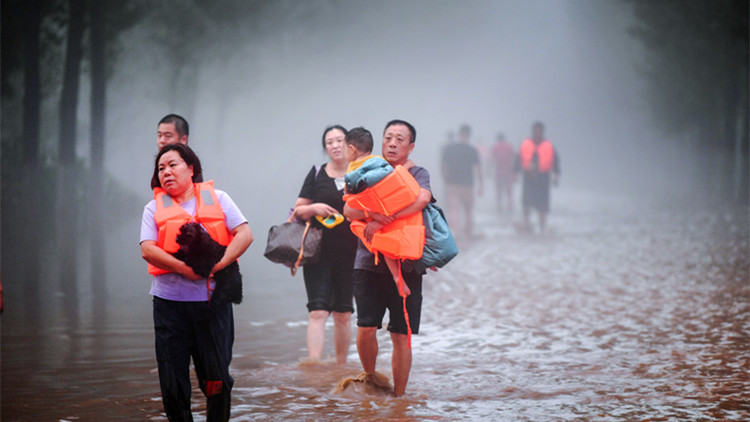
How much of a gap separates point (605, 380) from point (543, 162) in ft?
40.9

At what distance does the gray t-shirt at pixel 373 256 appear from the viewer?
578 centimetres

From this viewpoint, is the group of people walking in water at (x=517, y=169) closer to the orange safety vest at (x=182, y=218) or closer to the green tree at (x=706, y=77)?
the green tree at (x=706, y=77)

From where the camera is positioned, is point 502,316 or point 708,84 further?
point 708,84

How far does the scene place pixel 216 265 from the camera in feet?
16.1

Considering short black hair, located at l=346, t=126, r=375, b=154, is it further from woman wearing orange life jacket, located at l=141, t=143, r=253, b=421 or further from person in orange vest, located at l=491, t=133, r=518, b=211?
person in orange vest, located at l=491, t=133, r=518, b=211

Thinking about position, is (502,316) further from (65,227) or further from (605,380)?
(65,227)

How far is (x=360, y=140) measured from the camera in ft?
19.5

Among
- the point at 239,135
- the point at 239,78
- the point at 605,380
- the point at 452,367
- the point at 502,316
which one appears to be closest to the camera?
the point at 605,380

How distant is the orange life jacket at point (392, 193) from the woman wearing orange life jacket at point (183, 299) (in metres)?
0.88

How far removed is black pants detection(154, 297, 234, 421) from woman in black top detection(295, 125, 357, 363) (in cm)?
188

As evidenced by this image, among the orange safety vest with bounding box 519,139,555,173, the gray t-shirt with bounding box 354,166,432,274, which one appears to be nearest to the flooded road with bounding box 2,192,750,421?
the gray t-shirt with bounding box 354,166,432,274

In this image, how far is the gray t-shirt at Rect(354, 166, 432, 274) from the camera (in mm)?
5781

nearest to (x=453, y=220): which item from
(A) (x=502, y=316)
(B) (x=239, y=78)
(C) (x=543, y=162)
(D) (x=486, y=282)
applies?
(C) (x=543, y=162)

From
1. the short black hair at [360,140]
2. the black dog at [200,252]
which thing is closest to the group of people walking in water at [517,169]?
the short black hair at [360,140]
